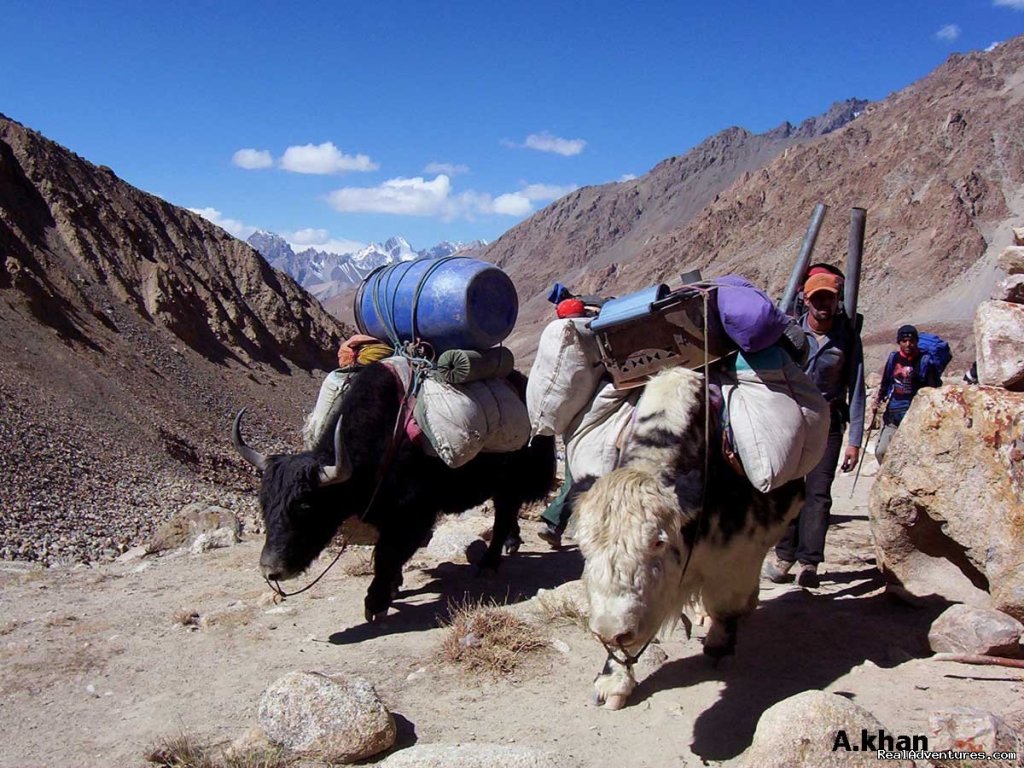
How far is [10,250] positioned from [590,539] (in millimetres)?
20519

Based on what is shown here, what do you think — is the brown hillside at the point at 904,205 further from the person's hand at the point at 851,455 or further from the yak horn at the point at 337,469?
the yak horn at the point at 337,469

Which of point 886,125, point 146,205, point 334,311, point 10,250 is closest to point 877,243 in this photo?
point 886,125

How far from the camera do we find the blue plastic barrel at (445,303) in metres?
4.93

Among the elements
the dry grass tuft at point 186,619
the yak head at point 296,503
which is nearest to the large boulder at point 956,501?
the yak head at point 296,503

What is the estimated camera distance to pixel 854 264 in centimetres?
502

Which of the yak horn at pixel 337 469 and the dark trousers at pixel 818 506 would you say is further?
the dark trousers at pixel 818 506

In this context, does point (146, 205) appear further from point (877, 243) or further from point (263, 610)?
point (877, 243)

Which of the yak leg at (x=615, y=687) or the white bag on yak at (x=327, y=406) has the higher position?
the white bag on yak at (x=327, y=406)

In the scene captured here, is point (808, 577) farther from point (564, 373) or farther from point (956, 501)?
point (564, 373)

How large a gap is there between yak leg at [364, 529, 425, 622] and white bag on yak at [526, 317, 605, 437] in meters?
1.31

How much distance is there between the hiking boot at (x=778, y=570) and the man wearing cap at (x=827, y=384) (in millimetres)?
86

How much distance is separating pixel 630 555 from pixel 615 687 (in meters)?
0.90

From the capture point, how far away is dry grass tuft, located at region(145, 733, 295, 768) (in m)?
2.96

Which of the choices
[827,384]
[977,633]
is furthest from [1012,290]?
[977,633]
